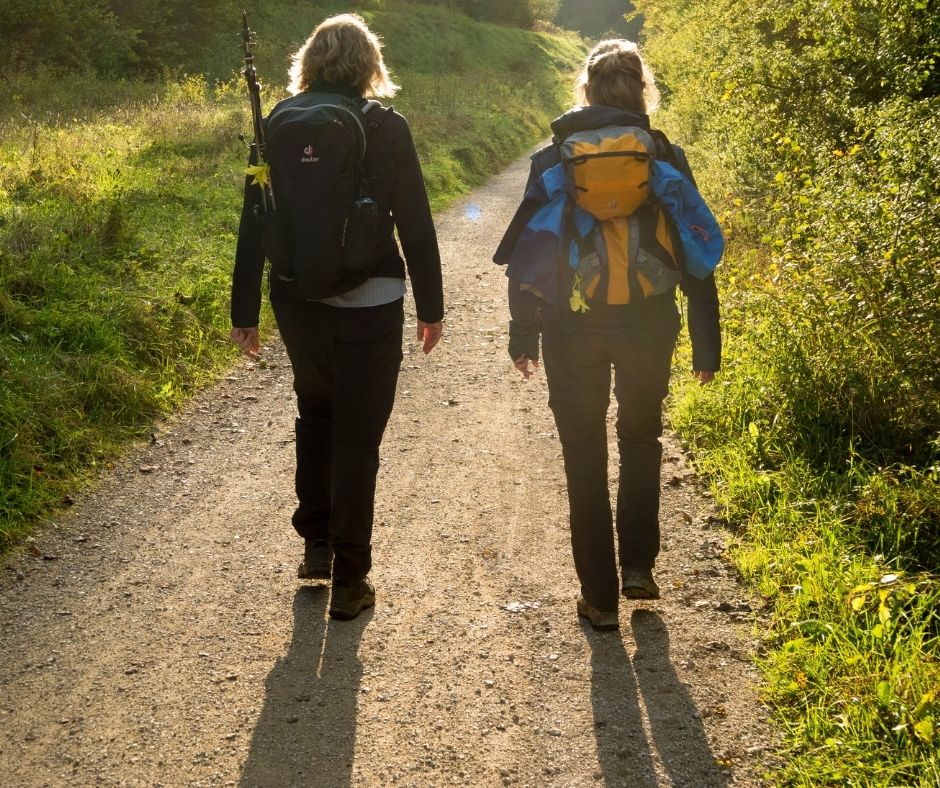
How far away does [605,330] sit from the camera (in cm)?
365

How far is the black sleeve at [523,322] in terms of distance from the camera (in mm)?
3789

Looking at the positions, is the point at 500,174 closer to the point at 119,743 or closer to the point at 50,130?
the point at 50,130

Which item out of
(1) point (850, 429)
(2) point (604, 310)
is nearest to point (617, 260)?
(2) point (604, 310)

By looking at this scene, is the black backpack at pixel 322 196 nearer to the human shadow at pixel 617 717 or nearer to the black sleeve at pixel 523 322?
the black sleeve at pixel 523 322

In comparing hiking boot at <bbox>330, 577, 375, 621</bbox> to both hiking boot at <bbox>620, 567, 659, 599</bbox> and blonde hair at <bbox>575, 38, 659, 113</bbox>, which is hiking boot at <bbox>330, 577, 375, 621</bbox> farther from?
blonde hair at <bbox>575, 38, 659, 113</bbox>

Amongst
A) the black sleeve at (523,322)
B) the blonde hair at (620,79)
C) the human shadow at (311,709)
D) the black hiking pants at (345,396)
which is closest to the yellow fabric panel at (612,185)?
the blonde hair at (620,79)

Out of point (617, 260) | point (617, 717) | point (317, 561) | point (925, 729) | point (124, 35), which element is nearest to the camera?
point (925, 729)

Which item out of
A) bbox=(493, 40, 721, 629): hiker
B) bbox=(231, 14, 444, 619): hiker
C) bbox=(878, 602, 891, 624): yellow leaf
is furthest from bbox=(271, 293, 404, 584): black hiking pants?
bbox=(878, 602, 891, 624): yellow leaf

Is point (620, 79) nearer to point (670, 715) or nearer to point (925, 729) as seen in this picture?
point (670, 715)

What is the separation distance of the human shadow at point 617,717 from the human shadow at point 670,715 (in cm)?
5

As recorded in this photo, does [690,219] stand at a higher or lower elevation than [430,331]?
higher

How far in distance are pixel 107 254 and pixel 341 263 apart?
5.63m

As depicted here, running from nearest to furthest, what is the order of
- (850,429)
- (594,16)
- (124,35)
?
(850,429), (124,35), (594,16)

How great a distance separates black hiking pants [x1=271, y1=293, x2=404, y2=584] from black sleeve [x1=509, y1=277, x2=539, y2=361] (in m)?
0.46
